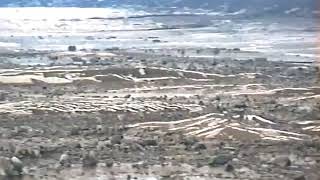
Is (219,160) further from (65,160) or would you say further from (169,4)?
(169,4)

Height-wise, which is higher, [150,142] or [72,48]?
[72,48]

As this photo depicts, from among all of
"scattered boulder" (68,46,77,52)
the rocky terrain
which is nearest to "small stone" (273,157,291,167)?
the rocky terrain

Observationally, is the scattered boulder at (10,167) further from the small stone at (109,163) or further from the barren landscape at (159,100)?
the small stone at (109,163)

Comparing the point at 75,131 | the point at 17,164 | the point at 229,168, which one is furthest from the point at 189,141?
the point at 17,164

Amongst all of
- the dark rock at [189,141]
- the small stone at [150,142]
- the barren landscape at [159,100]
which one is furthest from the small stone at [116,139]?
the dark rock at [189,141]

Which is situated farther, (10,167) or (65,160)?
(65,160)

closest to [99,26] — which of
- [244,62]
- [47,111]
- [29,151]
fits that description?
[244,62]

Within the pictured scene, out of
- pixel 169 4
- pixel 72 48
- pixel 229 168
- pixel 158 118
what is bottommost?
pixel 229 168

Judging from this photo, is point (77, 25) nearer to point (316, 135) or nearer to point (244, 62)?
point (244, 62)
